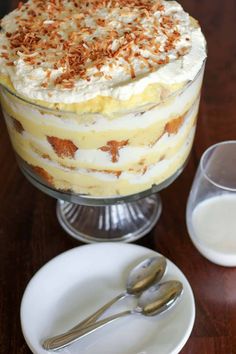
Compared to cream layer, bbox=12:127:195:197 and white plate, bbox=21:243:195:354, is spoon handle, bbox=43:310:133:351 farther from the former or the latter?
cream layer, bbox=12:127:195:197

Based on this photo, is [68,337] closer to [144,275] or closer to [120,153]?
[144,275]

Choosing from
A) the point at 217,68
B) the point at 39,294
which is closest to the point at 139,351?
the point at 39,294

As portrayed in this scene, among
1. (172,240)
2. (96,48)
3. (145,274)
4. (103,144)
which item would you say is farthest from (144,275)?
(96,48)

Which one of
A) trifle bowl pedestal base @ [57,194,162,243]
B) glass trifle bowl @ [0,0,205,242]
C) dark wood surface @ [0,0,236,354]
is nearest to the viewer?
glass trifle bowl @ [0,0,205,242]

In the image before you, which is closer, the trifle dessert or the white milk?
the trifle dessert

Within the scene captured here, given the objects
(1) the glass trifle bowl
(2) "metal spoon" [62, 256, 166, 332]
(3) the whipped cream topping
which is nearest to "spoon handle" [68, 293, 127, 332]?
(2) "metal spoon" [62, 256, 166, 332]
